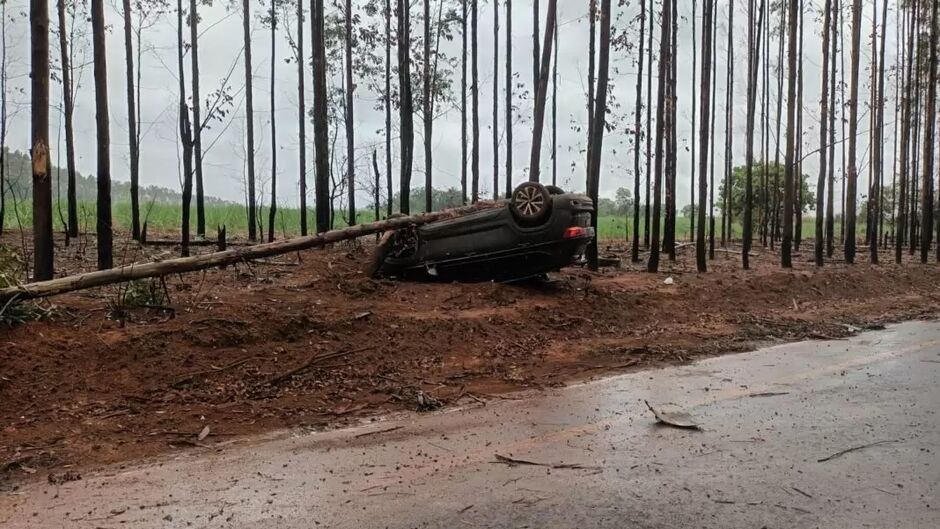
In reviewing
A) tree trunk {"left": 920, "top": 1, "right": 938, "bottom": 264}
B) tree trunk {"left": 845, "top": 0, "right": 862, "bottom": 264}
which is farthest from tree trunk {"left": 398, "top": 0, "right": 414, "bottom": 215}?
tree trunk {"left": 920, "top": 1, "right": 938, "bottom": 264}

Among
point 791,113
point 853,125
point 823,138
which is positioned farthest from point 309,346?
point 823,138

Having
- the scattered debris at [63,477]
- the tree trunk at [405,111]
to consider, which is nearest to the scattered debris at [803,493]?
the scattered debris at [63,477]

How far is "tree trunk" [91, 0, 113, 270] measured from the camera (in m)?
8.92

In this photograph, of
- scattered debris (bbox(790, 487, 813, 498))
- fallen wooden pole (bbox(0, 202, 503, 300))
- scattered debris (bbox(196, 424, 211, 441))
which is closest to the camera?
scattered debris (bbox(790, 487, 813, 498))

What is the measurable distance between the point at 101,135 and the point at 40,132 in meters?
2.25

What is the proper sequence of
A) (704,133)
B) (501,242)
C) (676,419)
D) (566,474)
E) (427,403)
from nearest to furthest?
1. (566,474)
2. (676,419)
3. (427,403)
4. (501,242)
5. (704,133)

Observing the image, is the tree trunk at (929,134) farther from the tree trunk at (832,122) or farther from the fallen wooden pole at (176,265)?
the fallen wooden pole at (176,265)

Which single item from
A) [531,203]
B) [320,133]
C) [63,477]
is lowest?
[63,477]

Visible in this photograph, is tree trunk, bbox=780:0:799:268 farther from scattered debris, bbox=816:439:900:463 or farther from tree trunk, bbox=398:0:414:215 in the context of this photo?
scattered debris, bbox=816:439:900:463

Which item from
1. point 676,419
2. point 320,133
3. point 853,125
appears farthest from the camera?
point 853,125

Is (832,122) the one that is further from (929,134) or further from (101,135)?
(101,135)

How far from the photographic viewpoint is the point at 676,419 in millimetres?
4785

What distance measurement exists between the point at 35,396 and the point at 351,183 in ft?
55.5

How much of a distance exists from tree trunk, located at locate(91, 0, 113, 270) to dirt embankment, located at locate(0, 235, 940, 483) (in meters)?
1.29
